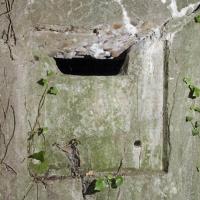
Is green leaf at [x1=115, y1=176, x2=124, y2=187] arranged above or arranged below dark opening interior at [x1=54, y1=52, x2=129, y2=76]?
below

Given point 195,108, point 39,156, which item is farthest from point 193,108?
point 39,156

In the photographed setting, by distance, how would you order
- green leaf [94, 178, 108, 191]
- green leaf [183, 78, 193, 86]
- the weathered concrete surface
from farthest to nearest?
green leaf [183, 78, 193, 86] < green leaf [94, 178, 108, 191] < the weathered concrete surface

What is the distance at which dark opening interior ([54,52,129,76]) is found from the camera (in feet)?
14.1

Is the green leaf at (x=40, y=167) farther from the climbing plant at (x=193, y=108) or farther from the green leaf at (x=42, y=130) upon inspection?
the climbing plant at (x=193, y=108)

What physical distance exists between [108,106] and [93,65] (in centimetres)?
62

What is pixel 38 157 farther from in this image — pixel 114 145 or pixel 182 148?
pixel 182 148

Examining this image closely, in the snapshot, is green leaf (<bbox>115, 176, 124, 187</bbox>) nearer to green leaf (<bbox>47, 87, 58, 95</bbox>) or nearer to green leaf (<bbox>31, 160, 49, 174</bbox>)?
green leaf (<bbox>31, 160, 49, 174</bbox>)

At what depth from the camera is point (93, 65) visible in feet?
15.1

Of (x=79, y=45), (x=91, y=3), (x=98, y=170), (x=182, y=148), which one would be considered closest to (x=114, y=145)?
(x=98, y=170)

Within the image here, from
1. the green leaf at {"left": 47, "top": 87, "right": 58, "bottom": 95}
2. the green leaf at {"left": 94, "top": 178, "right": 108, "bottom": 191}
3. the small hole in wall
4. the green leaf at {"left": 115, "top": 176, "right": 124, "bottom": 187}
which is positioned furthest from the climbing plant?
the green leaf at {"left": 47, "top": 87, "right": 58, "bottom": 95}

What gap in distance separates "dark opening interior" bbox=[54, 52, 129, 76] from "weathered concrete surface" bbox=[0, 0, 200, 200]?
0.64ft

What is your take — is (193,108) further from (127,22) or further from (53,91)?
(53,91)

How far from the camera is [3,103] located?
13.0 feet

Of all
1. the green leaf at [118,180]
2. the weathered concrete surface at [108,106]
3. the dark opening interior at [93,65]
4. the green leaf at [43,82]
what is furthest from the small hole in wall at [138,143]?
the green leaf at [43,82]
